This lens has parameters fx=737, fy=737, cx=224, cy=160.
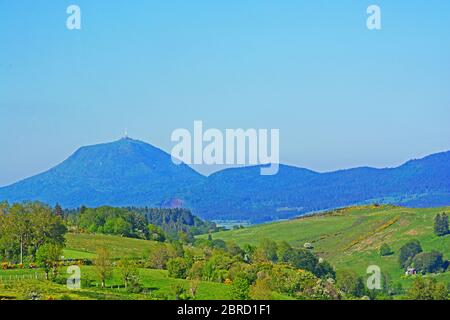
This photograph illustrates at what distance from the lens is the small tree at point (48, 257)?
35.3 m

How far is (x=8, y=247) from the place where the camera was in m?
42.2

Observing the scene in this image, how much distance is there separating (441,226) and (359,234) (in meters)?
14.8

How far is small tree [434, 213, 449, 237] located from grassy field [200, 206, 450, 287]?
995 mm

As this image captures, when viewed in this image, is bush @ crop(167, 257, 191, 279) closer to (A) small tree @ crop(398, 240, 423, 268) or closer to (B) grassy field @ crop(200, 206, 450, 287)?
(B) grassy field @ crop(200, 206, 450, 287)

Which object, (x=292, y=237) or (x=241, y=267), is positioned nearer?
(x=241, y=267)

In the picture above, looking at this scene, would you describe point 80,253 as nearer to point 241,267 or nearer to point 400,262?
point 241,267

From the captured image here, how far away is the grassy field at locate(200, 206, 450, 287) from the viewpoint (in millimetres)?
93075

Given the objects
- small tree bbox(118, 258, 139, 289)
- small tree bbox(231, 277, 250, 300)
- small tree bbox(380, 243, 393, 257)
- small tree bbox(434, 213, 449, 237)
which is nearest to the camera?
small tree bbox(231, 277, 250, 300)

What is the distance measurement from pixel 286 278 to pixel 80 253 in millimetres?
16736

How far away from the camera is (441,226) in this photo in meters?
99.5

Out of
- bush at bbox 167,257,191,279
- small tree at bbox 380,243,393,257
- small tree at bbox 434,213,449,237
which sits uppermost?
small tree at bbox 434,213,449,237

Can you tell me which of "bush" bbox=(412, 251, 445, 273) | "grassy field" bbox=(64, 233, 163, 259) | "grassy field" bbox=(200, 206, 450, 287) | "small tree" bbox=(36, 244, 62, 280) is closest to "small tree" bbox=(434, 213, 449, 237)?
"grassy field" bbox=(200, 206, 450, 287)
